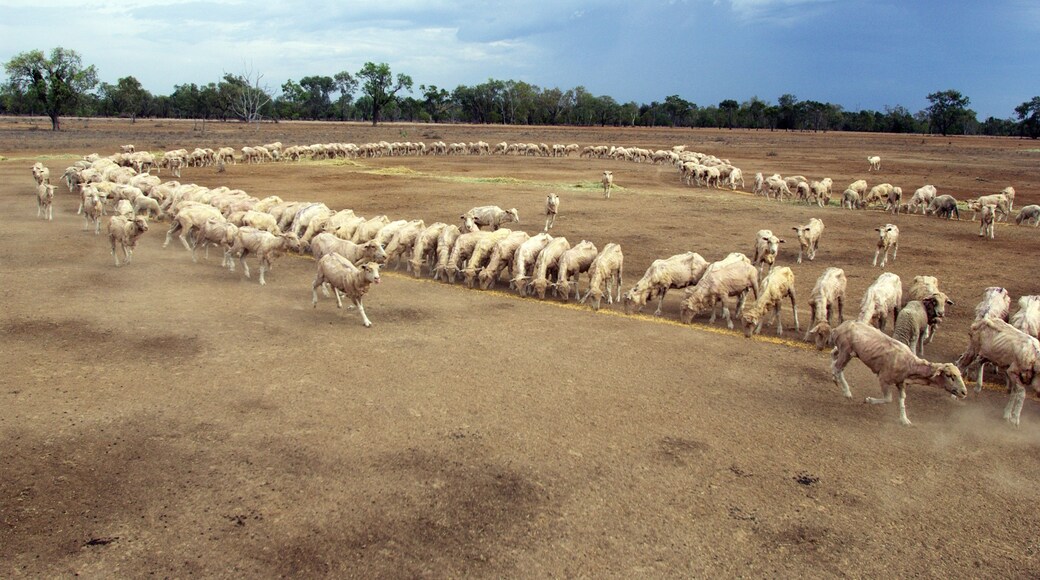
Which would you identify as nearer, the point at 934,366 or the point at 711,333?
the point at 934,366

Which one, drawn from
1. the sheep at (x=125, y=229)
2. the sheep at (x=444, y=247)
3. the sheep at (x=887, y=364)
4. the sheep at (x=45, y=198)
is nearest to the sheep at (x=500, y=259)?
the sheep at (x=444, y=247)

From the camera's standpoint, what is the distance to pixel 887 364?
8906mm

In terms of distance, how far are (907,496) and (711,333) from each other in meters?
5.59

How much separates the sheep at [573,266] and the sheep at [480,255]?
194 centimetres

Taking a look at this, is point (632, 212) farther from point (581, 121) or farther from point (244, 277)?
point (581, 121)

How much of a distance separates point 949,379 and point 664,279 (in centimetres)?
592

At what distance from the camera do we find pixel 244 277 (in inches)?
616

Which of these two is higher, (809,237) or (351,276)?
(809,237)

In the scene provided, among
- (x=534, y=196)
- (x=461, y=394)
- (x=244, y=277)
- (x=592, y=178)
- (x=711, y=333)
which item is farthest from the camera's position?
(x=592, y=178)

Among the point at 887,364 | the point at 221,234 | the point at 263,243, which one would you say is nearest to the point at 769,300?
the point at 887,364

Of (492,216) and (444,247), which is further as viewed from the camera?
(492,216)

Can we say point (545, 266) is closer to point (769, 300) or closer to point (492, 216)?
point (769, 300)

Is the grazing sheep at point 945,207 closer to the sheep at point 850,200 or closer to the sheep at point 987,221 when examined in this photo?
the sheep at point 850,200

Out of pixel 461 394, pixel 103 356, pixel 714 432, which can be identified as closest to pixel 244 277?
pixel 103 356
